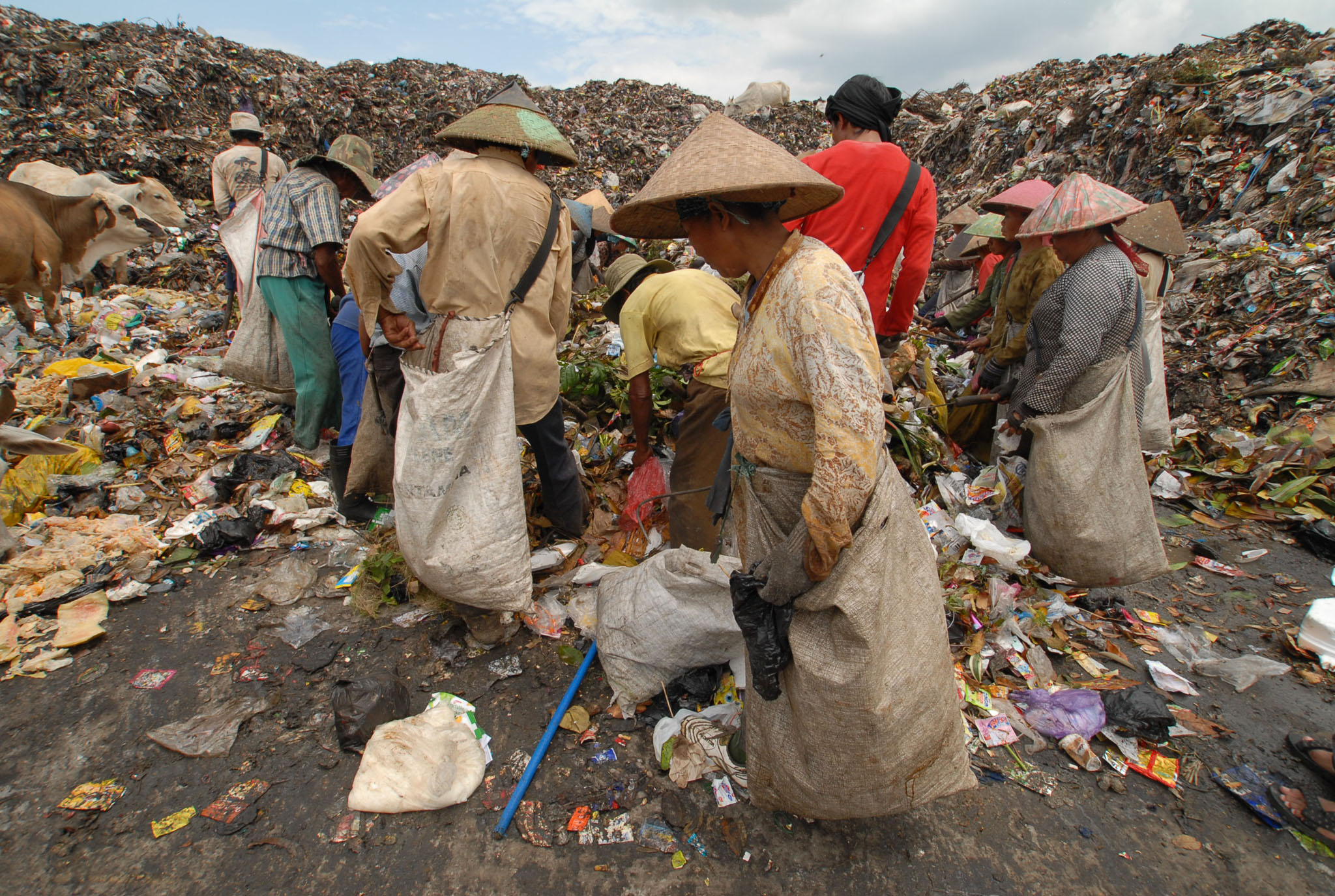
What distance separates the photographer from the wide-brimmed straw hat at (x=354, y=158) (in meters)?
3.52

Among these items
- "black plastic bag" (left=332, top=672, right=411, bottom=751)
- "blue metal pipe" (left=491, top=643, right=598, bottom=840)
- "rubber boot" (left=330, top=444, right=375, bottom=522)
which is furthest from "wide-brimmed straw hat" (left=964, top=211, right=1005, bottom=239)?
"black plastic bag" (left=332, top=672, right=411, bottom=751)

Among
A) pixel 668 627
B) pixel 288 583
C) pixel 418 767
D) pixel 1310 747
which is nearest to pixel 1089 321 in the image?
pixel 1310 747

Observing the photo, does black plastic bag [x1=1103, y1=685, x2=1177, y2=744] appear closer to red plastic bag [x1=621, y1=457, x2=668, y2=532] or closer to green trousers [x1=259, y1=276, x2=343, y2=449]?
red plastic bag [x1=621, y1=457, x2=668, y2=532]

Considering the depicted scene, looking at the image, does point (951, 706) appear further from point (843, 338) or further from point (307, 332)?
point (307, 332)

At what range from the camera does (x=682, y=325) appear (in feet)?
9.93

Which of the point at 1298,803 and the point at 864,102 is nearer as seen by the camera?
the point at 1298,803

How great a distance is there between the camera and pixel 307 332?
3703 millimetres

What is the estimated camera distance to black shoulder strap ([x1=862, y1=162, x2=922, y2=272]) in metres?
3.10

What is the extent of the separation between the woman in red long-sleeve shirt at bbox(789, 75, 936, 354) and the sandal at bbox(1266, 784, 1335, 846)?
232 centimetres

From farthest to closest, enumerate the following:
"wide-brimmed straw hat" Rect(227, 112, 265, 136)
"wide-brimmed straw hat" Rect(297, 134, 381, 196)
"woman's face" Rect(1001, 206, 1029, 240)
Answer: "wide-brimmed straw hat" Rect(227, 112, 265, 136) → "woman's face" Rect(1001, 206, 1029, 240) → "wide-brimmed straw hat" Rect(297, 134, 381, 196)

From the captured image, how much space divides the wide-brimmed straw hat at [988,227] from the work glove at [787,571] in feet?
13.0

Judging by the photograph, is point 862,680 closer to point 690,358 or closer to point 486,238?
point 690,358

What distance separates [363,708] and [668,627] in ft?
3.80

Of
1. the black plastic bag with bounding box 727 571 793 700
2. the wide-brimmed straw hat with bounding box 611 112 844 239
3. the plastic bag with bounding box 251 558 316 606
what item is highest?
the wide-brimmed straw hat with bounding box 611 112 844 239
